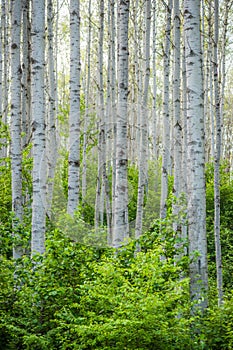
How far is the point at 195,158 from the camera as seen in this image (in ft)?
17.2

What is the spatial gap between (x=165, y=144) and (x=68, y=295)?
13.2 ft

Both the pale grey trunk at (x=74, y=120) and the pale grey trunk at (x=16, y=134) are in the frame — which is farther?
the pale grey trunk at (x=16, y=134)

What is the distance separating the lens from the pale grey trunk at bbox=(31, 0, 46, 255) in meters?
6.21

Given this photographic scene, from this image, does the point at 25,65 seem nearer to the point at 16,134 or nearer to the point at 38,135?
the point at 16,134

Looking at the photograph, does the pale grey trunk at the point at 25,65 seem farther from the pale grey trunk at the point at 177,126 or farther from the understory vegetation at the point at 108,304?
the understory vegetation at the point at 108,304

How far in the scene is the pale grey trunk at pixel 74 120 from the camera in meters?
7.15

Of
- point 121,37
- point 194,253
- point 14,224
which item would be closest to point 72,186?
point 14,224

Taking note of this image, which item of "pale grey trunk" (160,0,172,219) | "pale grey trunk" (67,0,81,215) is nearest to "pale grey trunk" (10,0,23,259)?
"pale grey trunk" (67,0,81,215)

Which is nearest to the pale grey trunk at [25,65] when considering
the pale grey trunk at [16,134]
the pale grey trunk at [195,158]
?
the pale grey trunk at [16,134]

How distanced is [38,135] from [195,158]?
2.01 m

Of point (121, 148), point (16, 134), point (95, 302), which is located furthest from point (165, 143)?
point (95, 302)

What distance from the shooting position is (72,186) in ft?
23.5

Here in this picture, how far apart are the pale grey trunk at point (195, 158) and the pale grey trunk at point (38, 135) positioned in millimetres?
1874

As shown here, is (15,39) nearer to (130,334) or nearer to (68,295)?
(68,295)
